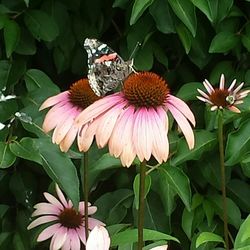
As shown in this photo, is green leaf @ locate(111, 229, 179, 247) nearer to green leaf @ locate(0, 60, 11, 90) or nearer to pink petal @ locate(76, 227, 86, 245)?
pink petal @ locate(76, 227, 86, 245)

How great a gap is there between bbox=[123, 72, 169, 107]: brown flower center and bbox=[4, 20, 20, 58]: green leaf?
1.98 feet

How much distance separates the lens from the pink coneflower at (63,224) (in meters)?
1.35

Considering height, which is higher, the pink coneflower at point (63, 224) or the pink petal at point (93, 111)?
the pink petal at point (93, 111)

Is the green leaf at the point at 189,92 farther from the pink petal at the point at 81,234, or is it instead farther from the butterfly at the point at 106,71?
the butterfly at the point at 106,71

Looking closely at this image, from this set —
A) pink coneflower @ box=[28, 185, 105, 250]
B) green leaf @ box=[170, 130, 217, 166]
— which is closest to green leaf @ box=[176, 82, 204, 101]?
green leaf @ box=[170, 130, 217, 166]

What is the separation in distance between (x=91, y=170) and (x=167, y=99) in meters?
0.41

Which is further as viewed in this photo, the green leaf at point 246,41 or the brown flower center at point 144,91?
the green leaf at point 246,41

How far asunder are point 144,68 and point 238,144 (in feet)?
1.23

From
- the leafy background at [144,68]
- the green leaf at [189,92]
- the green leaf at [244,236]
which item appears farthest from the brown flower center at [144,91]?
the green leaf at [189,92]

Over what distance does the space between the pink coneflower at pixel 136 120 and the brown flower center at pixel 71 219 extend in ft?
1.01

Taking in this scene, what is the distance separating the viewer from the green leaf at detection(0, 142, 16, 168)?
1279mm

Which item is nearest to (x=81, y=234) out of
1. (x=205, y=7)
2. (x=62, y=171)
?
(x=62, y=171)

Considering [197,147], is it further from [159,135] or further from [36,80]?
[159,135]

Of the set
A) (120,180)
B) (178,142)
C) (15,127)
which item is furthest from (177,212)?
(15,127)
